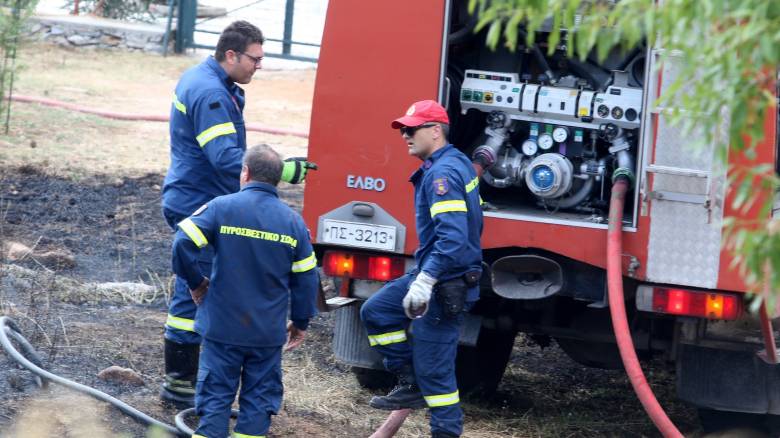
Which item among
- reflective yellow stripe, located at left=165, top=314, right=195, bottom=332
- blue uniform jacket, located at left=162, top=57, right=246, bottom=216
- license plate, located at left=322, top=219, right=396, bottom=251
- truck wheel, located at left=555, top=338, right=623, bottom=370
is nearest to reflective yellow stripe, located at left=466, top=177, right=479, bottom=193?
license plate, located at left=322, top=219, right=396, bottom=251

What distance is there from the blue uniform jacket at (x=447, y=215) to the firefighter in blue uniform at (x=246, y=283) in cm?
59

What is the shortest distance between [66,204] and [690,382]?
6.20m

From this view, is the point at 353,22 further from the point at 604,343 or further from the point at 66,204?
the point at 66,204

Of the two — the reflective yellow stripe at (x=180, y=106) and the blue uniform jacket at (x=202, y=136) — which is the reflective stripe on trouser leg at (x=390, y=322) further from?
the reflective yellow stripe at (x=180, y=106)

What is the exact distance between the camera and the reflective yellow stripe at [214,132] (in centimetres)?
540

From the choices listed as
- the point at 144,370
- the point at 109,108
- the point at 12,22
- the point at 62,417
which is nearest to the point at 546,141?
the point at 144,370

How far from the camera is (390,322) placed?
17.8ft

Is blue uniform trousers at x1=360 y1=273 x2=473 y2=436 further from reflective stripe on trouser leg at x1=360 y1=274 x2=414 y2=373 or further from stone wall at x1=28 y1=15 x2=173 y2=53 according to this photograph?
stone wall at x1=28 y1=15 x2=173 y2=53

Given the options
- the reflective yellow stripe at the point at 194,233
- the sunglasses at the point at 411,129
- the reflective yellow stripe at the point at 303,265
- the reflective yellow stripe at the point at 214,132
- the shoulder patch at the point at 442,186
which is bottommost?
the reflective yellow stripe at the point at 303,265

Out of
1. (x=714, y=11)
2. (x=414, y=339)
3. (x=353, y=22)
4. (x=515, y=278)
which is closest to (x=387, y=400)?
(x=414, y=339)

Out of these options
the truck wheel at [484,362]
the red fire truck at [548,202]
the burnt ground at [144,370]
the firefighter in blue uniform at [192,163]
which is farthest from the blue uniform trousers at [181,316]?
the truck wheel at [484,362]

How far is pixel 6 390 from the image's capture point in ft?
17.8

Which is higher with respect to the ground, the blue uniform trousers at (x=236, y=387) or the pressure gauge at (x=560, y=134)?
the pressure gauge at (x=560, y=134)

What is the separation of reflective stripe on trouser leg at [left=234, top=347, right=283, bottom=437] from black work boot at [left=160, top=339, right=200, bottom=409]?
2.73 feet
